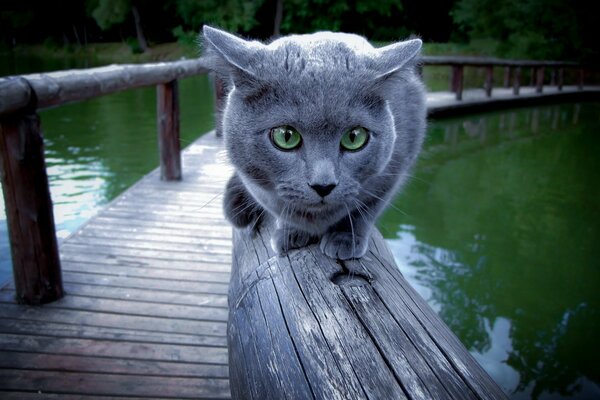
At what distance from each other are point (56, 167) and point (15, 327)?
4.03m

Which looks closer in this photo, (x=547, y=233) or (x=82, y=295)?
(x=82, y=295)

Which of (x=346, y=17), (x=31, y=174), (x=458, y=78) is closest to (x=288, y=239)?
(x=31, y=174)

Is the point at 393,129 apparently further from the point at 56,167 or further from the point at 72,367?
the point at 56,167

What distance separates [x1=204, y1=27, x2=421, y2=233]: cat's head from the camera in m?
1.37

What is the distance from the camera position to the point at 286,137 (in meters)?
1.41

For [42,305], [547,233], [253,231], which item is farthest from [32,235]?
[547,233]

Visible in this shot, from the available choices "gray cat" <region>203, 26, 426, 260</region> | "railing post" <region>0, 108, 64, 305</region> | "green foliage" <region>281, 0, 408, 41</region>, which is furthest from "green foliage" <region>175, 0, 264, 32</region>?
"gray cat" <region>203, 26, 426, 260</region>

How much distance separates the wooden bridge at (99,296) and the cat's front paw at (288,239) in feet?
1.14

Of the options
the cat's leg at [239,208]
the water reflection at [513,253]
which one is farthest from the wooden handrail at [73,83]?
the water reflection at [513,253]

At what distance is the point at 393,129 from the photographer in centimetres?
160

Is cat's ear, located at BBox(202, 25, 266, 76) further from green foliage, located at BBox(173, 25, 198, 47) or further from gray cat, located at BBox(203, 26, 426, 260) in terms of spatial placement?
green foliage, located at BBox(173, 25, 198, 47)

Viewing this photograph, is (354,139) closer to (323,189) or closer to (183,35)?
(323,189)

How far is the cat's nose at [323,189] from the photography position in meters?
1.34

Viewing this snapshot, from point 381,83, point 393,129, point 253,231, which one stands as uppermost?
A: point 381,83
